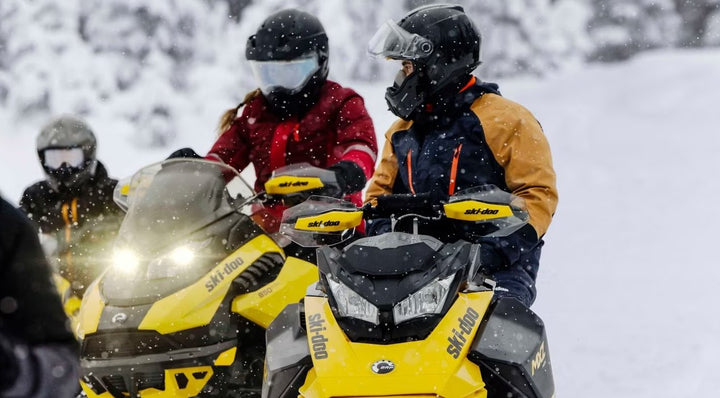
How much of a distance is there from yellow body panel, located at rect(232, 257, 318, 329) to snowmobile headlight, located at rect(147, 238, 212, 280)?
244 mm

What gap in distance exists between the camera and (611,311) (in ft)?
25.8

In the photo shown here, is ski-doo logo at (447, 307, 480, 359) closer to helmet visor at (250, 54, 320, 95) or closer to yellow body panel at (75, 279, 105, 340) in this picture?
yellow body panel at (75, 279, 105, 340)

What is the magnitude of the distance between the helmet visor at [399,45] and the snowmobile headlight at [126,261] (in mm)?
1227

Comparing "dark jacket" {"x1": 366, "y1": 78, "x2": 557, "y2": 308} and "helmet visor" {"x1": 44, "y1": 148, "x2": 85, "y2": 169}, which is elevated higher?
"dark jacket" {"x1": 366, "y1": 78, "x2": 557, "y2": 308}

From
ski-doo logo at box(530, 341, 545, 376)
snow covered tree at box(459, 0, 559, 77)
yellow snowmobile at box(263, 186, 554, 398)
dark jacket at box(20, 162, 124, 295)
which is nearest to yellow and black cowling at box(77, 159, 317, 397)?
yellow snowmobile at box(263, 186, 554, 398)

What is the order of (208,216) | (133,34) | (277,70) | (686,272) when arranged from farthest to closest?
(133,34)
(686,272)
(277,70)
(208,216)

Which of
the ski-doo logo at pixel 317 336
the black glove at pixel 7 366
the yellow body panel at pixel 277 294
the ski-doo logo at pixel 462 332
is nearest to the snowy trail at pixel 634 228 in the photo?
the yellow body panel at pixel 277 294

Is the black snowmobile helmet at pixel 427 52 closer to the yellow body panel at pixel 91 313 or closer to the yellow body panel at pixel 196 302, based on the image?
the yellow body panel at pixel 196 302

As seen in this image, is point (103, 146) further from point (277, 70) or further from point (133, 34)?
point (277, 70)

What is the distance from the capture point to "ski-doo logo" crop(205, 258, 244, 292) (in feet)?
13.0

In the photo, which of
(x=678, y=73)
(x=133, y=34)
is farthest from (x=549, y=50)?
(x=133, y=34)

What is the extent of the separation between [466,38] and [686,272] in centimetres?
602

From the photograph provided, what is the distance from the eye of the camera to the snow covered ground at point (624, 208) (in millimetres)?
6359

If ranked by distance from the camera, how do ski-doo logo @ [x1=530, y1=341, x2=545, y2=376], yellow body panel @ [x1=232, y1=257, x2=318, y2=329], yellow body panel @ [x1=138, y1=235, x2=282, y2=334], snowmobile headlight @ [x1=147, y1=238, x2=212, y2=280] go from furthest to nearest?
yellow body panel @ [x1=232, y1=257, x2=318, y2=329], snowmobile headlight @ [x1=147, y1=238, x2=212, y2=280], yellow body panel @ [x1=138, y1=235, x2=282, y2=334], ski-doo logo @ [x1=530, y1=341, x2=545, y2=376]
